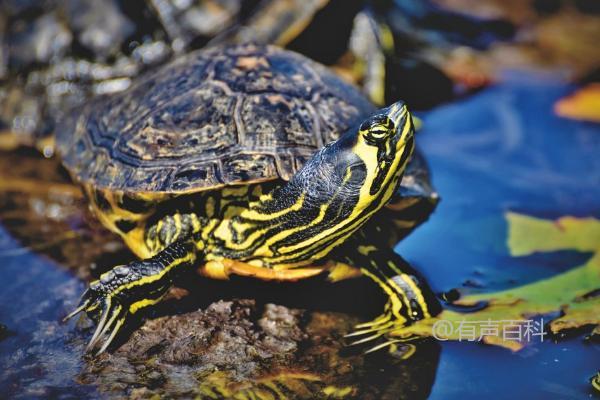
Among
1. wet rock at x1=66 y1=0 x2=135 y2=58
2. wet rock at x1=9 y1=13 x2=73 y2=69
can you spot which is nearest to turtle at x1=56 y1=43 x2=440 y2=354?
wet rock at x1=66 y1=0 x2=135 y2=58

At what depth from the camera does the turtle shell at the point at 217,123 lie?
10.3ft

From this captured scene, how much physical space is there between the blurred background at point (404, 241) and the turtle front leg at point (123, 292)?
0.13 metres

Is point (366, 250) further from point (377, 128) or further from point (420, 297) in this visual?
point (377, 128)

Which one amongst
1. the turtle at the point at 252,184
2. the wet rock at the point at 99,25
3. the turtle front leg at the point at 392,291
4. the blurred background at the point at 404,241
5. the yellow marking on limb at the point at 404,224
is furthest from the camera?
the wet rock at the point at 99,25

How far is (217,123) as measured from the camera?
130 inches

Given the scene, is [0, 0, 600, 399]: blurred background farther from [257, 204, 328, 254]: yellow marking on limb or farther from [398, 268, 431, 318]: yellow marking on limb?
[257, 204, 328, 254]: yellow marking on limb

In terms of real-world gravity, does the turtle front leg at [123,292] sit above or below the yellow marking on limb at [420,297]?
above

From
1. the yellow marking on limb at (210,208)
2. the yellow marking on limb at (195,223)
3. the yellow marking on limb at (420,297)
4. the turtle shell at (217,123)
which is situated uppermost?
the turtle shell at (217,123)

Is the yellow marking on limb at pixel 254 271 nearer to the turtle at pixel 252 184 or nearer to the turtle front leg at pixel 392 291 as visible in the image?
the turtle at pixel 252 184

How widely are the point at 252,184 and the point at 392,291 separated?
3.09 ft

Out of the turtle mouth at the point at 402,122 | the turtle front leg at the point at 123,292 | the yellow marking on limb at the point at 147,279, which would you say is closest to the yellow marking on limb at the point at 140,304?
the turtle front leg at the point at 123,292

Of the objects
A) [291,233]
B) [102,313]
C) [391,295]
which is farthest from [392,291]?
[102,313]

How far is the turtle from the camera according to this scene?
2807 millimetres

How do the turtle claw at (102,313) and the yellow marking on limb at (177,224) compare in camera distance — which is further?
the yellow marking on limb at (177,224)
